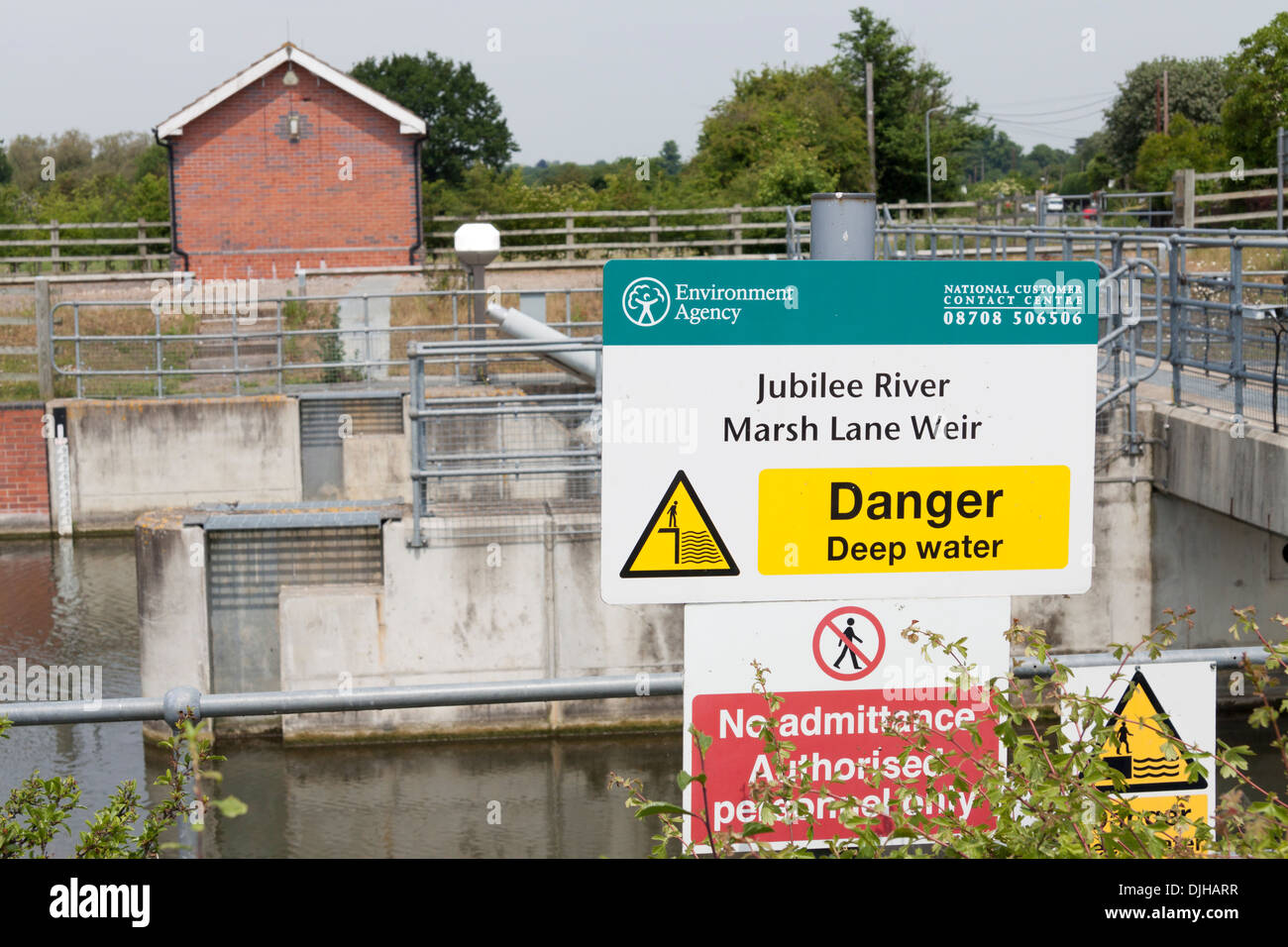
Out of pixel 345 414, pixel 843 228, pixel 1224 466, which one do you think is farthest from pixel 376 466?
pixel 843 228

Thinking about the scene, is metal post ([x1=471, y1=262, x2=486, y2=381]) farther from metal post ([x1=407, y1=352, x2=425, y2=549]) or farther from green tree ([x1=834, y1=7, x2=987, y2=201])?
green tree ([x1=834, y1=7, x2=987, y2=201])

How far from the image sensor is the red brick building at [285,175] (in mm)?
30906

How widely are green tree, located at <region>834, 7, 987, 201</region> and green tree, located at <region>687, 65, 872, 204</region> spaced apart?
107cm

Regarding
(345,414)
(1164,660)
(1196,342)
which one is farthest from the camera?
(345,414)

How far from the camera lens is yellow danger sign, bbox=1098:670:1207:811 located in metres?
2.67

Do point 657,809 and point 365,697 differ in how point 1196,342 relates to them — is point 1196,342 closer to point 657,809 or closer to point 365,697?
point 365,697

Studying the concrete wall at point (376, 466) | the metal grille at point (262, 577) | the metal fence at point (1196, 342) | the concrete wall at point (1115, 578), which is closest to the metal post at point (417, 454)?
the metal grille at point (262, 577)

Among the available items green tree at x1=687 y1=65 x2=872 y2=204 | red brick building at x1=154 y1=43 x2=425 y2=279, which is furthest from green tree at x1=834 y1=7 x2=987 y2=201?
red brick building at x1=154 y1=43 x2=425 y2=279

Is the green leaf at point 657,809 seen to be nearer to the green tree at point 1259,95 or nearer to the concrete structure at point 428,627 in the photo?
the concrete structure at point 428,627

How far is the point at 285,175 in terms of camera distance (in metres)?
31.0

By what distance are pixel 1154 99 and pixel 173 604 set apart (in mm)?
67350

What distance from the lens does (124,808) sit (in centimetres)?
281
